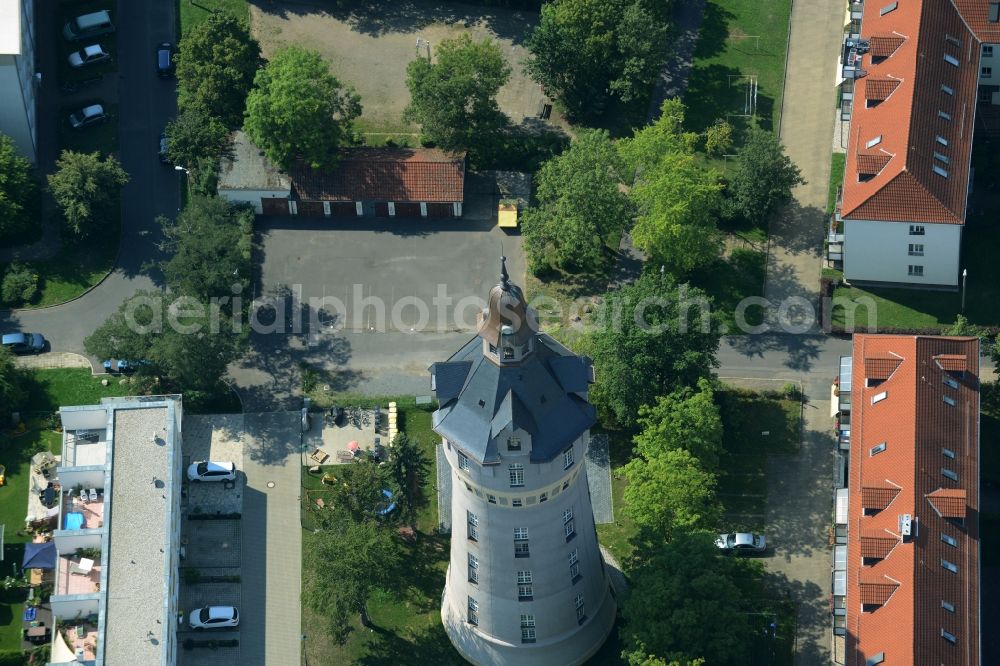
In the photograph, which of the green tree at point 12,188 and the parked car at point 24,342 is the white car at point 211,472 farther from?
the green tree at point 12,188

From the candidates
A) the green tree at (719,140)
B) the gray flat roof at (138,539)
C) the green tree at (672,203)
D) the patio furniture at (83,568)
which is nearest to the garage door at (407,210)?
the green tree at (672,203)

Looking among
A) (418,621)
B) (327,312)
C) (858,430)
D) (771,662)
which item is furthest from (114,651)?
(858,430)

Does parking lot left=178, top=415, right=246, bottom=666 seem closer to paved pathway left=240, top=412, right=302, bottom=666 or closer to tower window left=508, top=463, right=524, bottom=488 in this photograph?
paved pathway left=240, top=412, right=302, bottom=666

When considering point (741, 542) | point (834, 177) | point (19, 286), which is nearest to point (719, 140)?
point (834, 177)

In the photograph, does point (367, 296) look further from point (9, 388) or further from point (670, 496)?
point (670, 496)

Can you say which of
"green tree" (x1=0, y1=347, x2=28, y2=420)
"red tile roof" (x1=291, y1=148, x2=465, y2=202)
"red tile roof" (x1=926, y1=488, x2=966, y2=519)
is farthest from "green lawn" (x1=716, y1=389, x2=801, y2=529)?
"green tree" (x1=0, y1=347, x2=28, y2=420)

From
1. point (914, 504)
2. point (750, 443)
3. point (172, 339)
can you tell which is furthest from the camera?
point (750, 443)
